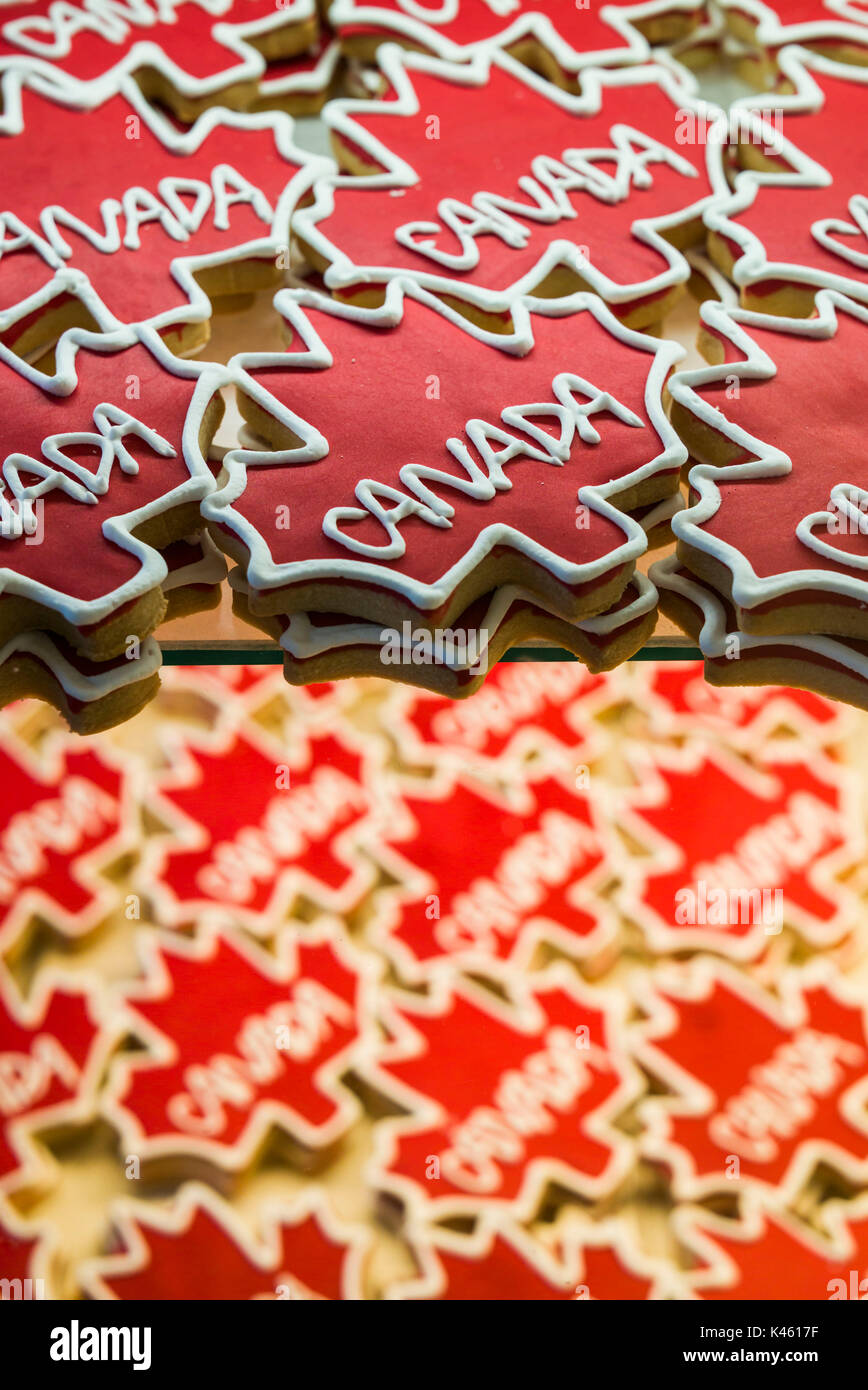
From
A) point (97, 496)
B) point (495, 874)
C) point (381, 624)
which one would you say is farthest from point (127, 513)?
point (495, 874)

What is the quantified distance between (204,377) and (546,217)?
0.48m

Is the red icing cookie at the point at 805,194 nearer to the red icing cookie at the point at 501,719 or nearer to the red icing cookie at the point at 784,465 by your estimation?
the red icing cookie at the point at 784,465

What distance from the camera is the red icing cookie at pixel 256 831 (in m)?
2.07

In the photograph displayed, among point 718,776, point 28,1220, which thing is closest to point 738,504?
point 718,776

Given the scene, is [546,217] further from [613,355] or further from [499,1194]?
[499,1194]

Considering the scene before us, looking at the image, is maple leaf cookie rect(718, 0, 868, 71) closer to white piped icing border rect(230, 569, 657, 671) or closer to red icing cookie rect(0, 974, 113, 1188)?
white piped icing border rect(230, 569, 657, 671)

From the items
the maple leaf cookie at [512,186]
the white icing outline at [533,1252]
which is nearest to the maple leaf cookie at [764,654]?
the maple leaf cookie at [512,186]

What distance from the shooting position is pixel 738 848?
6.85 feet

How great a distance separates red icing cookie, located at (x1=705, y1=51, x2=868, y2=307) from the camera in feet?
5.41

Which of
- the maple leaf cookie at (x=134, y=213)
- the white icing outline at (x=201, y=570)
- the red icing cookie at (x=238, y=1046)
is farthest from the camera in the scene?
the red icing cookie at (x=238, y=1046)

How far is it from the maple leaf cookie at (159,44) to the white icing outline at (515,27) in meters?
0.08

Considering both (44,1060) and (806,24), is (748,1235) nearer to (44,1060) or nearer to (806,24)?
(44,1060)

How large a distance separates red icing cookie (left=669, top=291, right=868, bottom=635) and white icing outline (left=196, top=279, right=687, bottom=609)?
0.05m

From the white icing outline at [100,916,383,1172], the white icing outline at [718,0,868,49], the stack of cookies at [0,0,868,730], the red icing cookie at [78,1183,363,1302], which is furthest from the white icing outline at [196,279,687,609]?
the red icing cookie at [78,1183,363,1302]
